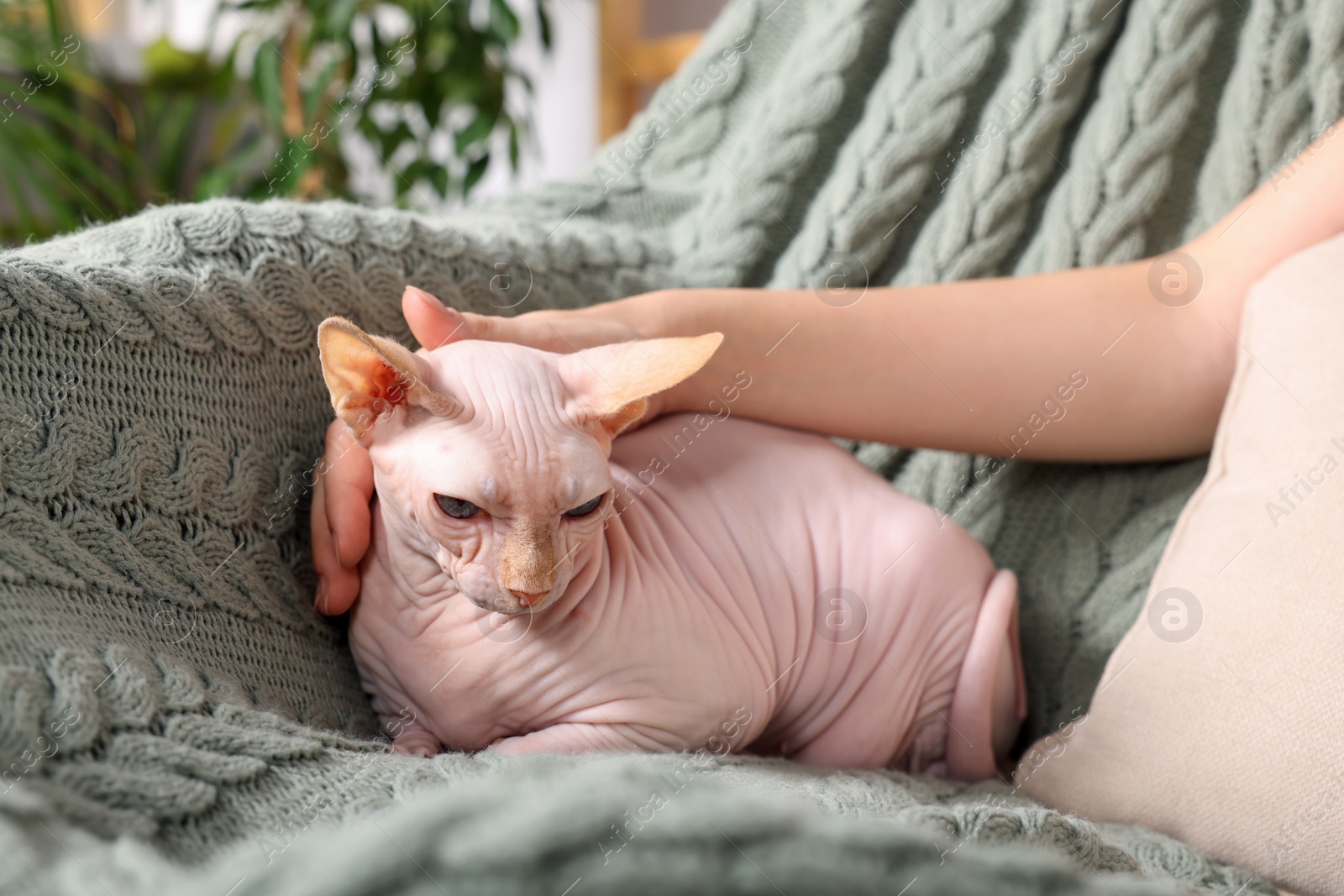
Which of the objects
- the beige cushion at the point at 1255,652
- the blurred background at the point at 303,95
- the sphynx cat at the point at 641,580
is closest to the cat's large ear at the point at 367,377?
the sphynx cat at the point at 641,580

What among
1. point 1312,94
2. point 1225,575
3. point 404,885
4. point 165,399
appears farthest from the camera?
point 1312,94

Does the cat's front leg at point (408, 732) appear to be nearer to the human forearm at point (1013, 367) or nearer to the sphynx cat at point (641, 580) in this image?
the sphynx cat at point (641, 580)

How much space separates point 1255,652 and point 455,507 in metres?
0.62

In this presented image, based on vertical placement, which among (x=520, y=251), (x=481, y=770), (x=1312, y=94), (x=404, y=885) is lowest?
(x=481, y=770)

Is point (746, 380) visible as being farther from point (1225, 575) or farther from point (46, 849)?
point (46, 849)

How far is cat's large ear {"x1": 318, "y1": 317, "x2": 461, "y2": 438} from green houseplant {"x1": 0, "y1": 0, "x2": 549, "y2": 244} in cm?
138

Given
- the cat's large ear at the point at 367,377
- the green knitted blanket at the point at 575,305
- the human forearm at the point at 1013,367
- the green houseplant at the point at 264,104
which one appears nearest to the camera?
the green knitted blanket at the point at 575,305

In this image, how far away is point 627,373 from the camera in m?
0.71

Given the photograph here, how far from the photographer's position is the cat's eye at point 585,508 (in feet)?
2.29

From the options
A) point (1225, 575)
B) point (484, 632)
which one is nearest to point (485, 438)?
point (484, 632)

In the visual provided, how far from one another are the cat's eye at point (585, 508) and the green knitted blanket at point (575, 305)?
0.17 metres

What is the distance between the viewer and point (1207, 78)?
116 centimetres

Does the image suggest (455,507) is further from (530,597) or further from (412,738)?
(412,738)

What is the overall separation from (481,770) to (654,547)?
0.93ft
